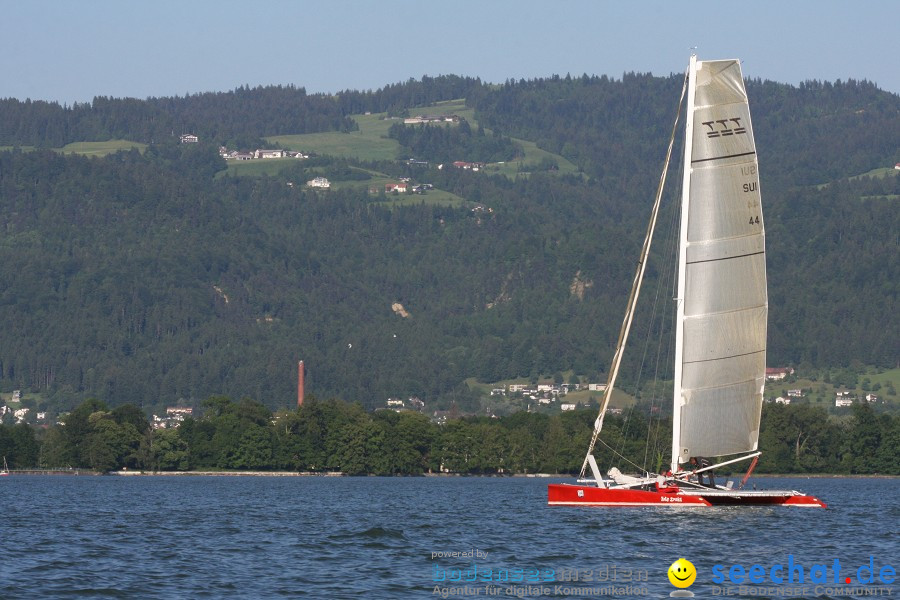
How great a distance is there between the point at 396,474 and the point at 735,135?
126 meters

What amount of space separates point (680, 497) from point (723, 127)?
15.4 meters

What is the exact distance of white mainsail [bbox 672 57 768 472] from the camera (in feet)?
222

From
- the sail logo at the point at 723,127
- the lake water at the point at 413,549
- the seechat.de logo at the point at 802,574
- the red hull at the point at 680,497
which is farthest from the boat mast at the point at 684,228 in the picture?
the seechat.de logo at the point at 802,574

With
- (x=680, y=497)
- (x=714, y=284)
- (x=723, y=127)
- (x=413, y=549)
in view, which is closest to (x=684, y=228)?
(x=714, y=284)

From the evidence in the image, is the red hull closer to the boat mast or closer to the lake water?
the lake water

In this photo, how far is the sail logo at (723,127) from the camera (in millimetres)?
67562

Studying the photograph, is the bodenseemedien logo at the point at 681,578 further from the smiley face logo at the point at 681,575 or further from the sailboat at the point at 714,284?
the sailboat at the point at 714,284

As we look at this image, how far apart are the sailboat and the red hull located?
0.24 ft

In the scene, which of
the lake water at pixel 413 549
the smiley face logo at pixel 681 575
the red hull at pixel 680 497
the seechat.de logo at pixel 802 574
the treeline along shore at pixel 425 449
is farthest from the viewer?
the treeline along shore at pixel 425 449

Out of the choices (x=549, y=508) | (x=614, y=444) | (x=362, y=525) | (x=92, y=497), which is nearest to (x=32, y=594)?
(x=362, y=525)

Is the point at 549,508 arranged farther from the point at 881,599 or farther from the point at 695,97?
the point at 881,599

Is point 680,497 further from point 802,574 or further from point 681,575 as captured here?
point 681,575

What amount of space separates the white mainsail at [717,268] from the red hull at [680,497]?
5.77ft

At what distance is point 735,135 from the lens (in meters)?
67.7
